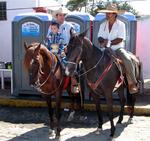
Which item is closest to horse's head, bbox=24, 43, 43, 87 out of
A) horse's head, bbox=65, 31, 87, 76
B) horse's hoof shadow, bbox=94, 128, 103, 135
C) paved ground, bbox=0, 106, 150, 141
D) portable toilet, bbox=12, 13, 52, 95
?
horse's head, bbox=65, 31, 87, 76

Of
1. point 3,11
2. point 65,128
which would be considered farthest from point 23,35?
point 3,11

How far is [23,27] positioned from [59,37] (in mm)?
2437

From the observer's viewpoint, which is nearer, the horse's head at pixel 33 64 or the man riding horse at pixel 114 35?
the horse's head at pixel 33 64

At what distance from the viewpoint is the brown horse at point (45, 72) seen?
641 cm

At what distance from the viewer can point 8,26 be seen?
14.1 meters

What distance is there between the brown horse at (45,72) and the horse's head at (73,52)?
55 cm

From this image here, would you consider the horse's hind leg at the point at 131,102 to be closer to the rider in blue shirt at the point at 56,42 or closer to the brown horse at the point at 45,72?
the brown horse at the point at 45,72

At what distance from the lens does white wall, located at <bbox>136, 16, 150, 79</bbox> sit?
12047 mm

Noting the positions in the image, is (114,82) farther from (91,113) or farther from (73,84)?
(91,113)

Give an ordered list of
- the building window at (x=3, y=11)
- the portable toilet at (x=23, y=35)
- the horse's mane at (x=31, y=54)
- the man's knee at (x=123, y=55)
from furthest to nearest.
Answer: the building window at (x=3, y=11), the portable toilet at (x=23, y=35), the man's knee at (x=123, y=55), the horse's mane at (x=31, y=54)

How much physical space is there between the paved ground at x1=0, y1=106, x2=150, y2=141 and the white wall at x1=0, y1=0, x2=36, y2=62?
484 centimetres

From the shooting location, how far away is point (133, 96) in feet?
26.5

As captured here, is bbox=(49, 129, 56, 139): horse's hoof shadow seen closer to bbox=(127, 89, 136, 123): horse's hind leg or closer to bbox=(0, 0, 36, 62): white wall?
bbox=(127, 89, 136, 123): horse's hind leg

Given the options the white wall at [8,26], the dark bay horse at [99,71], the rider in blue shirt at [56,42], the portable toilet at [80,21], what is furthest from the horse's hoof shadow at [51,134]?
the white wall at [8,26]
